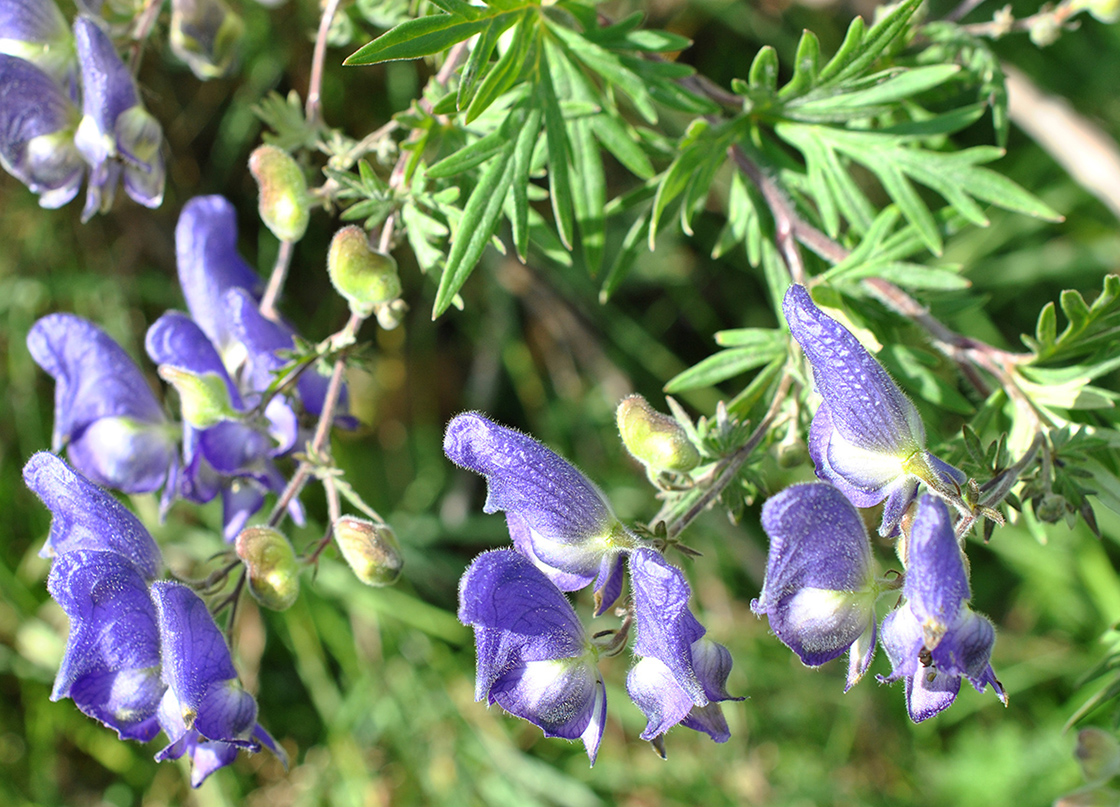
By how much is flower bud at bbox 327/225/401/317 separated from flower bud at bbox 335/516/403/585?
1.14ft

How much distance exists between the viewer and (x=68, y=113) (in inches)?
67.6

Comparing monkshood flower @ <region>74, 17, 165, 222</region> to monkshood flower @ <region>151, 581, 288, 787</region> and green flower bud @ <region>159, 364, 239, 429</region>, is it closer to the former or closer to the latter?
green flower bud @ <region>159, 364, 239, 429</region>

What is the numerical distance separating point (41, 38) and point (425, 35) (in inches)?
34.0

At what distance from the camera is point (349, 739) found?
3004mm

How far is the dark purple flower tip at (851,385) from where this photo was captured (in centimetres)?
117

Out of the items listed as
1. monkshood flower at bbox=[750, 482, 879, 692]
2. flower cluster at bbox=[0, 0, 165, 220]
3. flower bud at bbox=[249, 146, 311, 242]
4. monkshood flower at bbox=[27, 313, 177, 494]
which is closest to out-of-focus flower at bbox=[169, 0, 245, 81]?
flower cluster at bbox=[0, 0, 165, 220]

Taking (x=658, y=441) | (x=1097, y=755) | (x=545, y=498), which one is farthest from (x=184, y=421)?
(x=1097, y=755)

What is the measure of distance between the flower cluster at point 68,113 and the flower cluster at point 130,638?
22.6 inches

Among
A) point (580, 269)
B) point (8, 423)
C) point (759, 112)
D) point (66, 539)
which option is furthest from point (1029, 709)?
point (8, 423)

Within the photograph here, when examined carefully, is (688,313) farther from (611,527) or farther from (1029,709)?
(611,527)

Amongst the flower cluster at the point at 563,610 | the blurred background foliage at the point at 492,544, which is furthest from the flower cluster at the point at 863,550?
the blurred background foliage at the point at 492,544

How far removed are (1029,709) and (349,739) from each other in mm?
2243

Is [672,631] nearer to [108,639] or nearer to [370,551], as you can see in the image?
[370,551]

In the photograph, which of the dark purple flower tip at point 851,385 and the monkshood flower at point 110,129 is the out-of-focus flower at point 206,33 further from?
the dark purple flower tip at point 851,385
